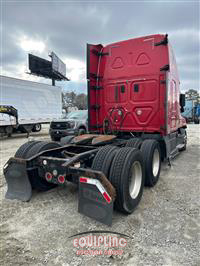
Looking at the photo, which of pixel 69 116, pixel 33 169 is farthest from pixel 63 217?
pixel 69 116

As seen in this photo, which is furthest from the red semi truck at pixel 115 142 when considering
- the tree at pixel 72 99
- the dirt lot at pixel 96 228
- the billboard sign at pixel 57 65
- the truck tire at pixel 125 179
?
the tree at pixel 72 99

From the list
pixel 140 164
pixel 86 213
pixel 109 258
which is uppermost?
pixel 140 164

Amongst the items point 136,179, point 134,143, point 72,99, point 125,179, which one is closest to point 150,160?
point 134,143

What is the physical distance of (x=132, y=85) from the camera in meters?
5.09

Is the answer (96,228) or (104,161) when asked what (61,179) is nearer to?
(104,161)

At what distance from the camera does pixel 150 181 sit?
3.86 m

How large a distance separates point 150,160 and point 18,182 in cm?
258

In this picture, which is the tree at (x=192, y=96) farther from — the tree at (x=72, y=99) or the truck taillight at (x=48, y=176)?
the truck taillight at (x=48, y=176)

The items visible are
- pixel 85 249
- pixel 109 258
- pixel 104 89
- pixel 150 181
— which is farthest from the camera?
pixel 104 89

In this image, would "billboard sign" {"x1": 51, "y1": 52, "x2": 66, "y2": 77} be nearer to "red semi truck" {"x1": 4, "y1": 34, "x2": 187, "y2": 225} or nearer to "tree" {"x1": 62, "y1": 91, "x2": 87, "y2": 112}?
"tree" {"x1": 62, "y1": 91, "x2": 87, "y2": 112}

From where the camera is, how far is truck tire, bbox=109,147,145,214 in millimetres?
2627

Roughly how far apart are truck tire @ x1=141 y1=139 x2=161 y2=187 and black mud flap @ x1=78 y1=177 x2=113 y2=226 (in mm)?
1641

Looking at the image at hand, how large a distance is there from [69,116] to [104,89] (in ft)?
18.1

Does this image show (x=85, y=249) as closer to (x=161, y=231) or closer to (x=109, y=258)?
(x=109, y=258)
